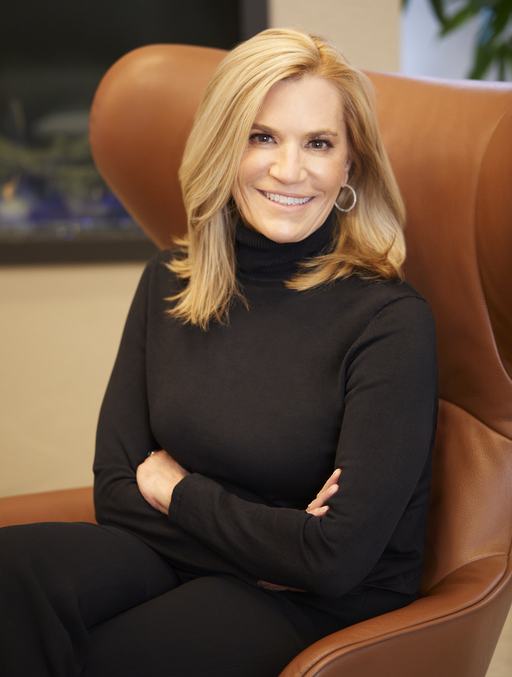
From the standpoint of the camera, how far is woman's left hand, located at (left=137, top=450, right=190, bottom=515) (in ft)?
3.71

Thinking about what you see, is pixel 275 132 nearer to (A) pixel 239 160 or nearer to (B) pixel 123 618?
(A) pixel 239 160

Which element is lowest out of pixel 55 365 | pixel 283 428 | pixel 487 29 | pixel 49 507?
pixel 55 365

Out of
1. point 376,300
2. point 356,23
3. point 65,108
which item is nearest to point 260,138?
point 376,300

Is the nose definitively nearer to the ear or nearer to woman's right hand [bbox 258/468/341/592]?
the ear

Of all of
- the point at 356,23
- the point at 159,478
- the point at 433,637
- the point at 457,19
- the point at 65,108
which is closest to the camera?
the point at 433,637

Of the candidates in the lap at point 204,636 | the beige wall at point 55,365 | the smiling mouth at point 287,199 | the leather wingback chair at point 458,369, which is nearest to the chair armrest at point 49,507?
the leather wingback chair at point 458,369

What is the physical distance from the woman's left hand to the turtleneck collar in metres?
0.34

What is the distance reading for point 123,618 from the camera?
3.30 feet

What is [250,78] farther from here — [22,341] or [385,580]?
[22,341]

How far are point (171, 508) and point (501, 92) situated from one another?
788 mm

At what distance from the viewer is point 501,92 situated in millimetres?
1085

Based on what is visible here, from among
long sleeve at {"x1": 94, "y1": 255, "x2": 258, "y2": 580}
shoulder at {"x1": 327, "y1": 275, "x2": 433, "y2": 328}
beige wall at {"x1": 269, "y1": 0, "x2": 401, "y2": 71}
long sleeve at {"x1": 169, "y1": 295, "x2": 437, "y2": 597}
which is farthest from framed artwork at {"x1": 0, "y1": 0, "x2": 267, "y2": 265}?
long sleeve at {"x1": 169, "y1": 295, "x2": 437, "y2": 597}

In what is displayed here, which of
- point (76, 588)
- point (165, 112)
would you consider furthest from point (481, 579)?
point (165, 112)

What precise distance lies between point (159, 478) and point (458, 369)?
50cm
